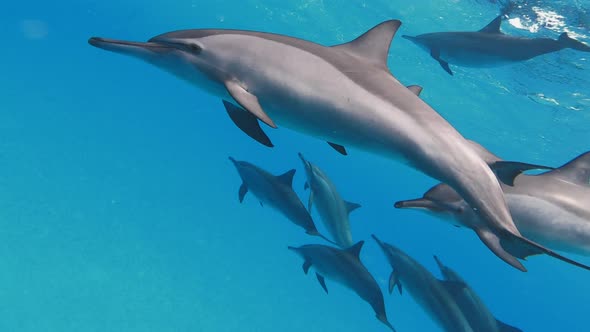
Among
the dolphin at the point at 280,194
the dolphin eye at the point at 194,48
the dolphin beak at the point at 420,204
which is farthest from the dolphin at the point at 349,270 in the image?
the dolphin eye at the point at 194,48

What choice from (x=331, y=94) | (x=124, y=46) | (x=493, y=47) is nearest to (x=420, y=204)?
(x=331, y=94)

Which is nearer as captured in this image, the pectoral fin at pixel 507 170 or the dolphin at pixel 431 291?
the pectoral fin at pixel 507 170

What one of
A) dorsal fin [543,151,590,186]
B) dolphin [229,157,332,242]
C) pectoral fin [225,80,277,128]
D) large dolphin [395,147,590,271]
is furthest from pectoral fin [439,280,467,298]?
pectoral fin [225,80,277,128]

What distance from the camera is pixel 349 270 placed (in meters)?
6.47

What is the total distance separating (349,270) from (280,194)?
148 cm

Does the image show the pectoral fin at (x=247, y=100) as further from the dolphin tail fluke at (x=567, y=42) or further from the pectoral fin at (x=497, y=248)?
the dolphin tail fluke at (x=567, y=42)

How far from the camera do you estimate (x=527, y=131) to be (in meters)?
23.2

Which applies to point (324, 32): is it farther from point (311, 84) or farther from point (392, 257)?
point (311, 84)

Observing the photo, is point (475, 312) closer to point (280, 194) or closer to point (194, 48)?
point (280, 194)

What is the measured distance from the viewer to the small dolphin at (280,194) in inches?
259

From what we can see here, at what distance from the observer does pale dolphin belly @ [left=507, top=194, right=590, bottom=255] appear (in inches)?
169

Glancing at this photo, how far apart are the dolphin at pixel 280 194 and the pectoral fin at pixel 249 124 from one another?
122 inches

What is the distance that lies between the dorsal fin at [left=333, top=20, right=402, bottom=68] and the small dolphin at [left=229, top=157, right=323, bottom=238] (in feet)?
10.7

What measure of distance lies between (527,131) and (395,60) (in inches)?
306
